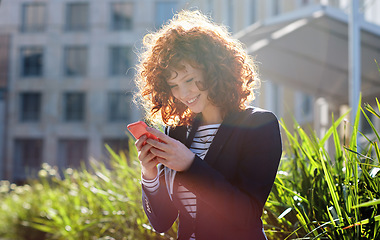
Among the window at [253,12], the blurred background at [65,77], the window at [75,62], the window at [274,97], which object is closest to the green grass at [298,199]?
the window at [274,97]

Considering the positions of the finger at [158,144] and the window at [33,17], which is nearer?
the finger at [158,144]

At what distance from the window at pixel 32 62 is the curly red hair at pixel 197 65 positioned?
93.2ft

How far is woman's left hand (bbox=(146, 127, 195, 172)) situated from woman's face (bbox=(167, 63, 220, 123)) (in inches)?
9.9

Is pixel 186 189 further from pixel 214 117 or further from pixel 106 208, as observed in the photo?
pixel 106 208

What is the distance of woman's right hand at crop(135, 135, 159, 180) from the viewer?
1.52 m

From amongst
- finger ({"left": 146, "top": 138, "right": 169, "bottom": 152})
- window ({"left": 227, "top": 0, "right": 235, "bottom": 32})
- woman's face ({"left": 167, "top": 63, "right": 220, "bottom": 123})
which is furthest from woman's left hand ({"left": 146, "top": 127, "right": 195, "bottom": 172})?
window ({"left": 227, "top": 0, "right": 235, "bottom": 32})

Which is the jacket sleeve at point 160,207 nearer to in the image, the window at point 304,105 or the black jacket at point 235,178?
the black jacket at point 235,178

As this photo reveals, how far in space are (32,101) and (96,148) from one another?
14.7 feet

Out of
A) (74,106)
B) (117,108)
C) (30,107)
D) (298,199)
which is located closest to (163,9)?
(117,108)

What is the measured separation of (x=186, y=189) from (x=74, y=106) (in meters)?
27.5

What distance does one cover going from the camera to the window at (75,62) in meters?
29.0

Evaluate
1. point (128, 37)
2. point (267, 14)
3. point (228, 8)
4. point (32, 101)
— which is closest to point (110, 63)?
point (128, 37)

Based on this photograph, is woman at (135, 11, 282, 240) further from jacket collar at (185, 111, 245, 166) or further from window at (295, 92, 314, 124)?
window at (295, 92, 314, 124)

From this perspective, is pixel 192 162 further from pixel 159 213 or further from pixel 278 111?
pixel 278 111
